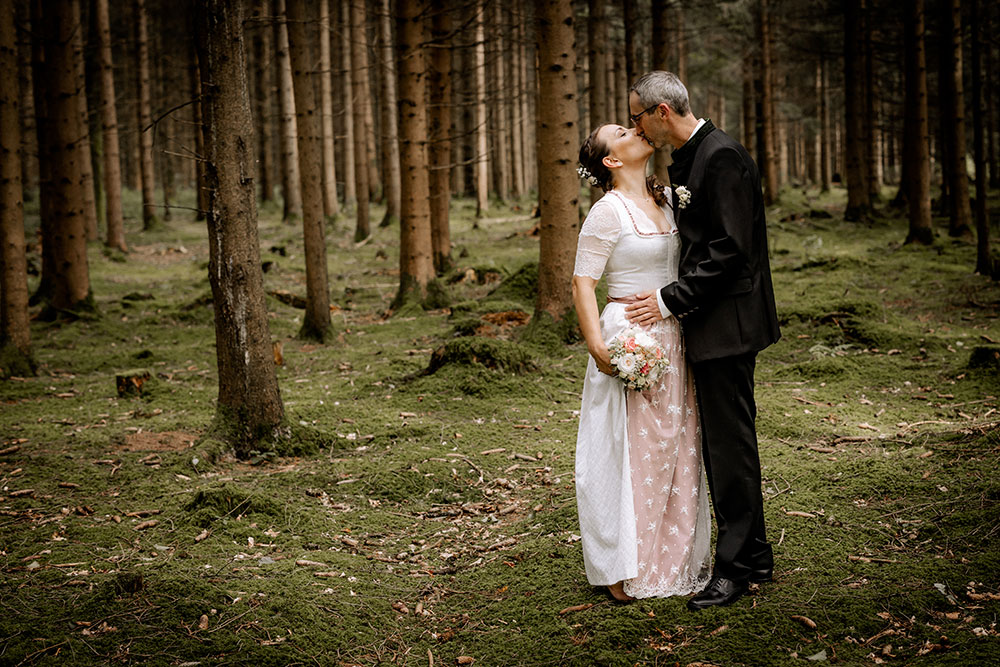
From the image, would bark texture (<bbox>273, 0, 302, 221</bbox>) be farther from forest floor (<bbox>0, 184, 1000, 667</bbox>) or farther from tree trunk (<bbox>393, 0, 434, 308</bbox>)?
forest floor (<bbox>0, 184, 1000, 667</bbox>)

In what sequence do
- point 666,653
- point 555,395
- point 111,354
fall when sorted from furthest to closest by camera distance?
point 111,354
point 555,395
point 666,653

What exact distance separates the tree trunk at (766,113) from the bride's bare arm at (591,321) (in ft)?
67.4

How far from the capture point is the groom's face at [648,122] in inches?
149

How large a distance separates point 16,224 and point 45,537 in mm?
5482

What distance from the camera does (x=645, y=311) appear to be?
386cm

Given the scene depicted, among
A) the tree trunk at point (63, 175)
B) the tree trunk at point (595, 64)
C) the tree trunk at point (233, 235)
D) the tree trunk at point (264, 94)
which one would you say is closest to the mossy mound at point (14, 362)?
the tree trunk at point (63, 175)

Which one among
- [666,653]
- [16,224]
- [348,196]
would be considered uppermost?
[348,196]

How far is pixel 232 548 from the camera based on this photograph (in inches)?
190

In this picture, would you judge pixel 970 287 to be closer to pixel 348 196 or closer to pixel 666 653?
pixel 666 653

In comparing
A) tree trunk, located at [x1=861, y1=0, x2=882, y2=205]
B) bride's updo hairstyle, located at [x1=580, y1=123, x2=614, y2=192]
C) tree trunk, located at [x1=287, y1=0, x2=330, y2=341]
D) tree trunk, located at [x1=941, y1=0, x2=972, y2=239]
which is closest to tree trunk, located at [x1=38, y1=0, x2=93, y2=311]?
tree trunk, located at [x1=287, y1=0, x2=330, y2=341]

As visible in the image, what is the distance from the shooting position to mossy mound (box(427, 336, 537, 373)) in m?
8.14

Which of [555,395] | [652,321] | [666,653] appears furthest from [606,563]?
[555,395]

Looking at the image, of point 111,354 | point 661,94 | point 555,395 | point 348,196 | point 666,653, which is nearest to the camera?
point 666,653

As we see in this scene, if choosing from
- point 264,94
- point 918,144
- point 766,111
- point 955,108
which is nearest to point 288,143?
point 264,94
